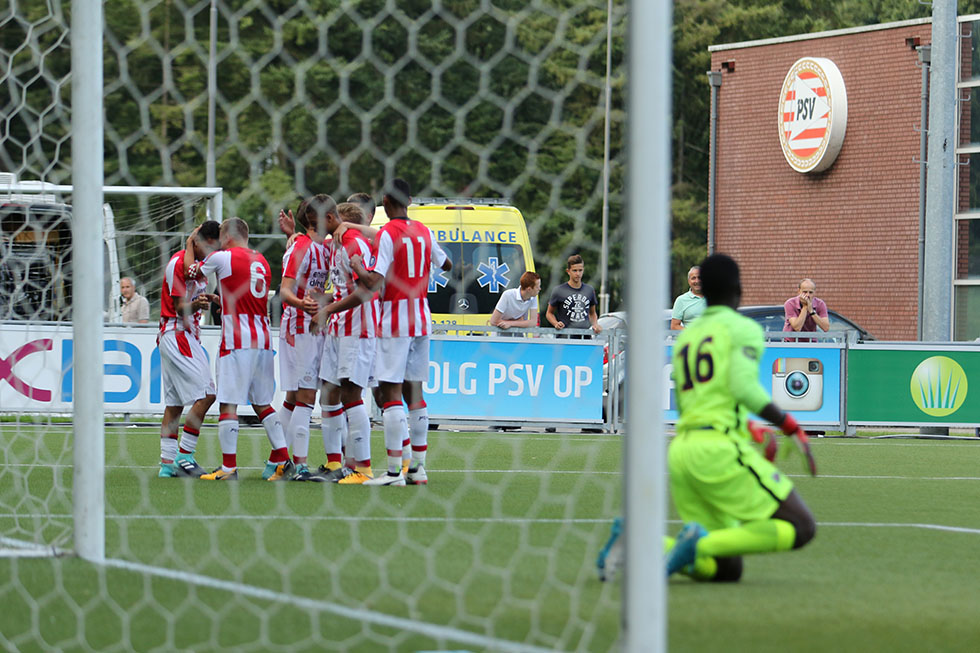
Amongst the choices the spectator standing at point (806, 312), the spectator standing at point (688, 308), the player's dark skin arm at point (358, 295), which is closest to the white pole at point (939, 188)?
the spectator standing at point (806, 312)

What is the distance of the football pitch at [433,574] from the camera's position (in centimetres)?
490

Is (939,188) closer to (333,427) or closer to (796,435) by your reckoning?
(333,427)

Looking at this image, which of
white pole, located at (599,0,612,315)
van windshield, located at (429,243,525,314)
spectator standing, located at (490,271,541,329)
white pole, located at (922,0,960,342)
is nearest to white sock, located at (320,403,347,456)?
white pole, located at (599,0,612,315)

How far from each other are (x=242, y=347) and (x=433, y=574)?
4607mm

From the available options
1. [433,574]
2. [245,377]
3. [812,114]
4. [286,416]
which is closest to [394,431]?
[245,377]

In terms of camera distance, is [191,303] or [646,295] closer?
[646,295]

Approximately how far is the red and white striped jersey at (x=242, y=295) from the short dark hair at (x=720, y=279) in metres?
4.80

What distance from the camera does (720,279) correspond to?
6000mm

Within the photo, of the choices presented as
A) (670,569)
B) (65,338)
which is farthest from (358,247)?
(65,338)

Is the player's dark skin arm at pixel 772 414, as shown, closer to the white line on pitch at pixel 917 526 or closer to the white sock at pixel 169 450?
the white line on pitch at pixel 917 526

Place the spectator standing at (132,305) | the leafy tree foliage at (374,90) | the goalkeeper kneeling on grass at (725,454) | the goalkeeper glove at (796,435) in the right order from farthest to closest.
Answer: the spectator standing at (132,305) < the goalkeeper kneeling on grass at (725,454) < the goalkeeper glove at (796,435) < the leafy tree foliage at (374,90)

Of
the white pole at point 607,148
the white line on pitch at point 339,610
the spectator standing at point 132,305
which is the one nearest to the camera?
the white line on pitch at point 339,610

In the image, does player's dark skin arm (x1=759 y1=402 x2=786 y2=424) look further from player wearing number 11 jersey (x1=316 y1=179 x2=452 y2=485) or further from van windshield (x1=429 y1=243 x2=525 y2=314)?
van windshield (x1=429 y1=243 x2=525 y2=314)

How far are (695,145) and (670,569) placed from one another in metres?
38.5
